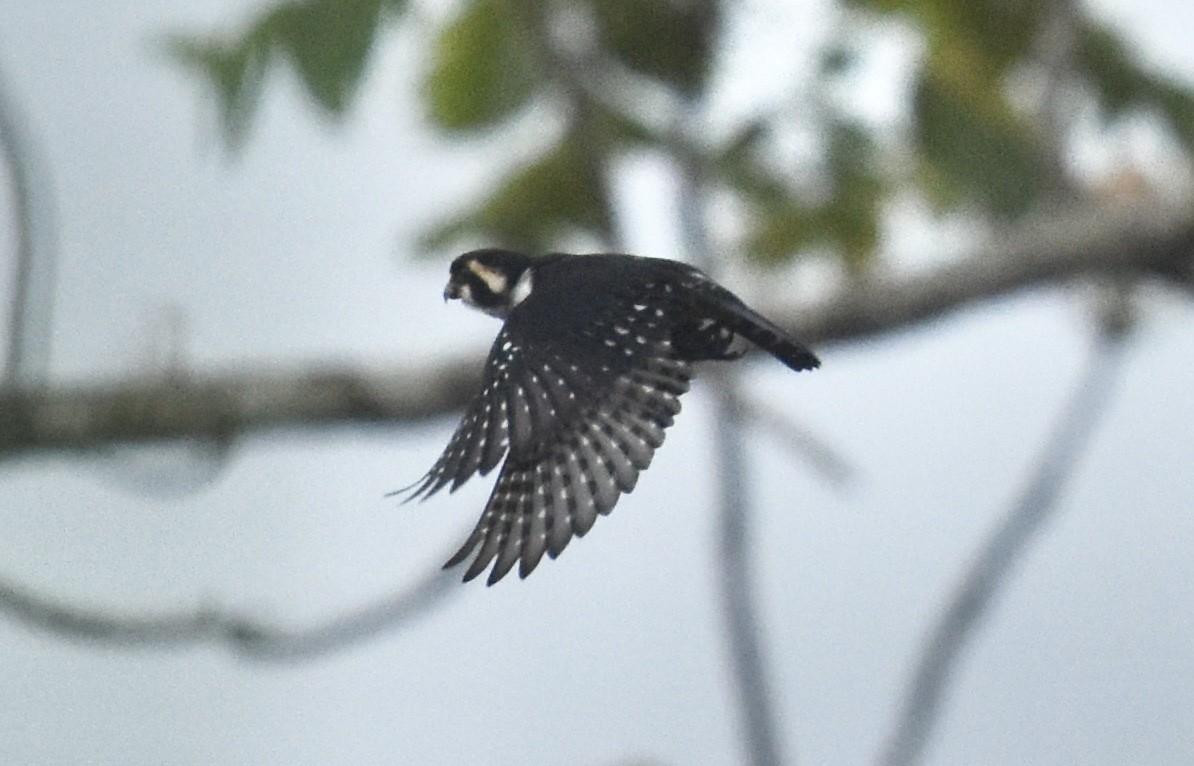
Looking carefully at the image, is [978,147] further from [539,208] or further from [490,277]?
[490,277]

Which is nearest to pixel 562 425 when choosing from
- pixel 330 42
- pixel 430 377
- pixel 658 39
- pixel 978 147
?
pixel 330 42

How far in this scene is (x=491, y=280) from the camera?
0.88 metres

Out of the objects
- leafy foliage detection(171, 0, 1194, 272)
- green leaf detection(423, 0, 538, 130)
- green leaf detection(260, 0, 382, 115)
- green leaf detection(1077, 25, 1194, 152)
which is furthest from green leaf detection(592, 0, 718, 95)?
green leaf detection(260, 0, 382, 115)

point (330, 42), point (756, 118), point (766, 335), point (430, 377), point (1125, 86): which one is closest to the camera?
point (766, 335)

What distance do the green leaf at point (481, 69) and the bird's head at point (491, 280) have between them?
4.10 ft

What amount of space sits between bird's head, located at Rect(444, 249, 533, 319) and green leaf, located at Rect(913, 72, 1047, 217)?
5.04ft

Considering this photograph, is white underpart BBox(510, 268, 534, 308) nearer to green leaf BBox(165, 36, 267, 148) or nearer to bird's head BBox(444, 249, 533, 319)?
bird's head BBox(444, 249, 533, 319)

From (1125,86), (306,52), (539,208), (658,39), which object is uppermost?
(1125,86)

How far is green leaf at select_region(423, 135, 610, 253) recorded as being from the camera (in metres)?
2.22

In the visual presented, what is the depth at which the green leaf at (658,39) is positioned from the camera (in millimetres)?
2240

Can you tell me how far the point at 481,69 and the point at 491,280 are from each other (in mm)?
1329

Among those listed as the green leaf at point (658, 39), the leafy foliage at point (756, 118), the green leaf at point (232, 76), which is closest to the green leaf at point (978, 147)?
the leafy foliage at point (756, 118)

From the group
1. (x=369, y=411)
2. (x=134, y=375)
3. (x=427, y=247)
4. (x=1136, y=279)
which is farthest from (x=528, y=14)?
(x=1136, y=279)

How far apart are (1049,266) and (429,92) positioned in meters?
0.68
